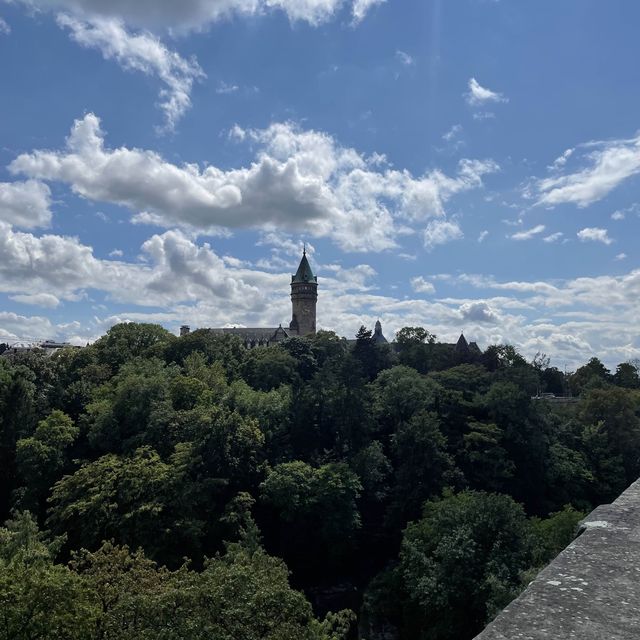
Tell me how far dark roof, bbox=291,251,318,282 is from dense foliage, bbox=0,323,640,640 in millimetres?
55423

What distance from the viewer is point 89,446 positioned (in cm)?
4022

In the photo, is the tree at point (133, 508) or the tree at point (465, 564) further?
the tree at point (133, 508)

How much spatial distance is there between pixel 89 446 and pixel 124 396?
13.5 feet

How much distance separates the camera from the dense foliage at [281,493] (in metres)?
15.8

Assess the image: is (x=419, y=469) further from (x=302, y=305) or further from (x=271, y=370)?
(x=302, y=305)

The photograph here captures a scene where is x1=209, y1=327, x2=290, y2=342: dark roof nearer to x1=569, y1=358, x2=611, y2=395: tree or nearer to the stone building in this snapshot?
the stone building

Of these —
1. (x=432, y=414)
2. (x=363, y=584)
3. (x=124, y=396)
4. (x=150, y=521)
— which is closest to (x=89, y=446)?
(x=124, y=396)

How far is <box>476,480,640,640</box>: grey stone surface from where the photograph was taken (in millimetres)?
2941

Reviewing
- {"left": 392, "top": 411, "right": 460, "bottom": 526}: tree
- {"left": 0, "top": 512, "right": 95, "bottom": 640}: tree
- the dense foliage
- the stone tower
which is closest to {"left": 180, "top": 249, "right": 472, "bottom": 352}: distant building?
the stone tower

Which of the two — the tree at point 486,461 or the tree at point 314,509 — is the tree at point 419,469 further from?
the tree at point 314,509

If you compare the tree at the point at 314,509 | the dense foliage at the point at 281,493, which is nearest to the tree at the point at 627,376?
the dense foliage at the point at 281,493

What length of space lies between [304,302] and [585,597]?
10606 cm

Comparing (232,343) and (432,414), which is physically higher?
(232,343)

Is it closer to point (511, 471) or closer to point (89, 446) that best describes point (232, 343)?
point (89, 446)
